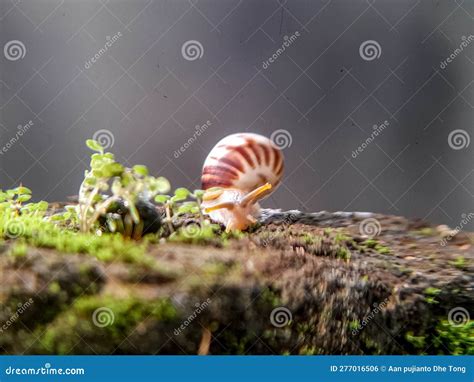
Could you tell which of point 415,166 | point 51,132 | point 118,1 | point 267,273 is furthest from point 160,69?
point 415,166

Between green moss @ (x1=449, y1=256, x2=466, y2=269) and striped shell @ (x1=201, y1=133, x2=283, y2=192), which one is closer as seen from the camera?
green moss @ (x1=449, y1=256, x2=466, y2=269)

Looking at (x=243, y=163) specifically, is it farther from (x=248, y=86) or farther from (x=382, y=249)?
(x=382, y=249)

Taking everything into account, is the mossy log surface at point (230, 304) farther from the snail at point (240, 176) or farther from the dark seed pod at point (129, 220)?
the snail at point (240, 176)

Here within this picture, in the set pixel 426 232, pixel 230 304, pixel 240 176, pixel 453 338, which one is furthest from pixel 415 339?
pixel 240 176

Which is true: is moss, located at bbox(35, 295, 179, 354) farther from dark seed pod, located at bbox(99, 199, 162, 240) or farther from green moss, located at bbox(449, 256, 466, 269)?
green moss, located at bbox(449, 256, 466, 269)

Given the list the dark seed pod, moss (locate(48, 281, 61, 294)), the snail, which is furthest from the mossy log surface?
the snail
